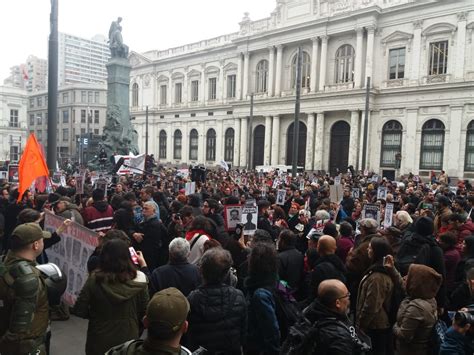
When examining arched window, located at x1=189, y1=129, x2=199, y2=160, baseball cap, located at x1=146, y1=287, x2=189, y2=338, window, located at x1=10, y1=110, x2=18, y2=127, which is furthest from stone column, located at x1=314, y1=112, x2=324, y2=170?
window, located at x1=10, y1=110, x2=18, y2=127

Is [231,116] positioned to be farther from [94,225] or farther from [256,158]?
[94,225]

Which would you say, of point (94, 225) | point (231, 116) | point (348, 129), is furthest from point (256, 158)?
point (94, 225)

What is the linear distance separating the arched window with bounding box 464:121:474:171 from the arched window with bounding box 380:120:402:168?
512cm

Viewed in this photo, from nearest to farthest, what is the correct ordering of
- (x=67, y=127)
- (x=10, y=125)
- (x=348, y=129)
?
(x=348, y=129)
(x=10, y=125)
(x=67, y=127)

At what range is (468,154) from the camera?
30312 mm

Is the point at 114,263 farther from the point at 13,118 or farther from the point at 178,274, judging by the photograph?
the point at 13,118

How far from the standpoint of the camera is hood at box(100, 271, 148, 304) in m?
3.19

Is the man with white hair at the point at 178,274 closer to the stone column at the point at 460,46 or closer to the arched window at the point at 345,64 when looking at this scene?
the stone column at the point at 460,46

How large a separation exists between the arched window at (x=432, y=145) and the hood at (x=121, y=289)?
3316 centimetres

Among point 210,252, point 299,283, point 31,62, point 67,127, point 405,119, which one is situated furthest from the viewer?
point 31,62

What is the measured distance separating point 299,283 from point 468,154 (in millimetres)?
30651

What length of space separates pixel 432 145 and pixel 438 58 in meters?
6.95

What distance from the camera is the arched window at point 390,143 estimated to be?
3406cm

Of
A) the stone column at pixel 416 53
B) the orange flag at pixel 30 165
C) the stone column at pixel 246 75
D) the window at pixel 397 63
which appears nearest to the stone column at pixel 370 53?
the window at pixel 397 63
